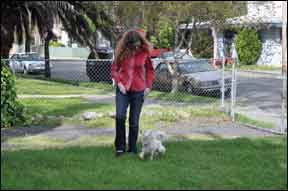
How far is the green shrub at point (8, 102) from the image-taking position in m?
10.0

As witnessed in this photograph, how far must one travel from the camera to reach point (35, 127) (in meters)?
10.2

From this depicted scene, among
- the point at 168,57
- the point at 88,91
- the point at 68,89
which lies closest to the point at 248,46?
the point at 168,57

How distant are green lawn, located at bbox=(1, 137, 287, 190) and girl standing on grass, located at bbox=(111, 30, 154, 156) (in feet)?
1.06

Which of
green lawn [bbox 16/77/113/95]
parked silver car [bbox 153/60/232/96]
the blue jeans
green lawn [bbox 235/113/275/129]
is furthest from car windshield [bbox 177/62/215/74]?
the blue jeans

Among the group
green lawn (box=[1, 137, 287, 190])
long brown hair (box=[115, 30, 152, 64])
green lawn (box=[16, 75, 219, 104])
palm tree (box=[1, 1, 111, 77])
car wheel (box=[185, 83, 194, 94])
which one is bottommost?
green lawn (box=[1, 137, 287, 190])

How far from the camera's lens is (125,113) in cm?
719

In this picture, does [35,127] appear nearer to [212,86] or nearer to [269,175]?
[269,175]

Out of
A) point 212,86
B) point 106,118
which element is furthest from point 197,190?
point 212,86

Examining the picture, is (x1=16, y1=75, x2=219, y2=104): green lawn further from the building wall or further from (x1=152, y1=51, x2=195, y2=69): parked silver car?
the building wall

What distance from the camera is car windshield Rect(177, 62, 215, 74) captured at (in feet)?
54.0

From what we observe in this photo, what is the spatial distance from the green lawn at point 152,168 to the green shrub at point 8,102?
2.72 metres

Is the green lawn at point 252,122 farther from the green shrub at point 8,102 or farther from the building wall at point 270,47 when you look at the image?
the building wall at point 270,47

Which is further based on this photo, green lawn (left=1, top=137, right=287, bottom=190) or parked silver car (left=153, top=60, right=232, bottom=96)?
parked silver car (left=153, top=60, right=232, bottom=96)

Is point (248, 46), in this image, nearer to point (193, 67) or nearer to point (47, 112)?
point (193, 67)
